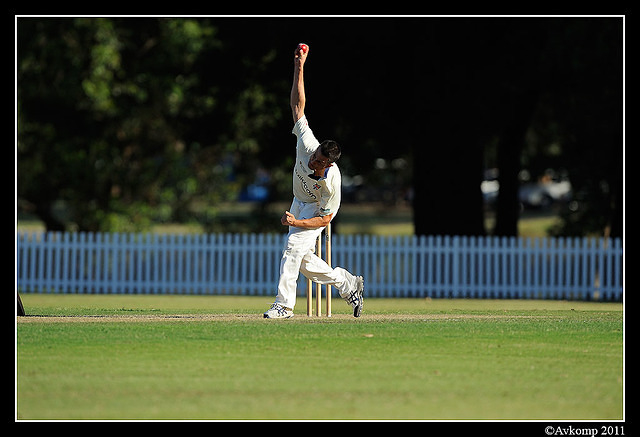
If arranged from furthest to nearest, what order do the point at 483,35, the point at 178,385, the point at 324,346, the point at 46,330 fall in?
the point at 483,35 → the point at 46,330 → the point at 324,346 → the point at 178,385

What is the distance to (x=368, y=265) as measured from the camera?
68.4 feet

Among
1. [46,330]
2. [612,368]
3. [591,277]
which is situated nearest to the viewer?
[612,368]

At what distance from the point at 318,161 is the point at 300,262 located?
3.58 ft

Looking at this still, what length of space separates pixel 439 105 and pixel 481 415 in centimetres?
1588

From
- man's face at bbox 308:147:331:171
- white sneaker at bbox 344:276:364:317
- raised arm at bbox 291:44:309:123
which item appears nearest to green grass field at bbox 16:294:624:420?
white sneaker at bbox 344:276:364:317

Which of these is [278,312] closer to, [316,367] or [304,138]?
[304,138]

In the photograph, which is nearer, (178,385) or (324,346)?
(178,385)

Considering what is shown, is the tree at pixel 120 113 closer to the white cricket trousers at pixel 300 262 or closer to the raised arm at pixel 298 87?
the raised arm at pixel 298 87

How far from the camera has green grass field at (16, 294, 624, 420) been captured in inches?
300

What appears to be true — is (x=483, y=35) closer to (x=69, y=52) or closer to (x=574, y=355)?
(x=69, y=52)

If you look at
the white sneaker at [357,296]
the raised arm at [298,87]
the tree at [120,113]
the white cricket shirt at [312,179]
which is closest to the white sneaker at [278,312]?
the white sneaker at [357,296]

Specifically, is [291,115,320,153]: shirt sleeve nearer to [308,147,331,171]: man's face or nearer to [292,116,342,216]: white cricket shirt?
[292,116,342,216]: white cricket shirt

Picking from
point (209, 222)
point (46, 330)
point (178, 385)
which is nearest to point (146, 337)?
point (46, 330)

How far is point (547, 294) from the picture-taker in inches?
820
